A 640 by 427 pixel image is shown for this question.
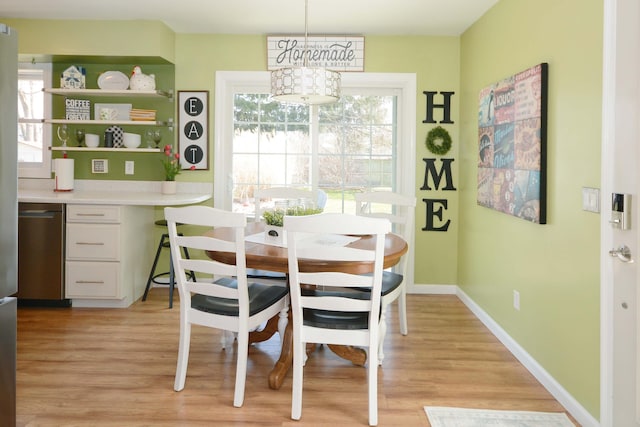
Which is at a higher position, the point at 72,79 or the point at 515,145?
the point at 72,79

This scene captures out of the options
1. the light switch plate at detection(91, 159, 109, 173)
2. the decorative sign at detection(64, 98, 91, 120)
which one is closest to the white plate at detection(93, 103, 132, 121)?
the decorative sign at detection(64, 98, 91, 120)

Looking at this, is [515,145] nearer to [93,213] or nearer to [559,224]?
[559,224]

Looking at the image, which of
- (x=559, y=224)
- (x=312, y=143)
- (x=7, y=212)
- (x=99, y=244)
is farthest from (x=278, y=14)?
(x=7, y=212)

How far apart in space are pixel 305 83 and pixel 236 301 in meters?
1.24

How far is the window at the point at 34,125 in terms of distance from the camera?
522 cm

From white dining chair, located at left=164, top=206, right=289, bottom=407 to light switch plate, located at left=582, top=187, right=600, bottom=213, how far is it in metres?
1.58

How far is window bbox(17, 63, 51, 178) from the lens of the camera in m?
5.22

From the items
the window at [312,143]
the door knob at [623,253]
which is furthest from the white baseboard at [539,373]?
the window at [312,143]

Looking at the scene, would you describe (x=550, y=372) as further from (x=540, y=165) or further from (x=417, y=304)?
(x=417, y=304)

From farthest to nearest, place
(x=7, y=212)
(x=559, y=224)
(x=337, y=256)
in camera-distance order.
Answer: (x=559, y=224)
(x=337, y=256)
(x=7, y=212)

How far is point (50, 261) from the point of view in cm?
454

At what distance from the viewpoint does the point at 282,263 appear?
280cm

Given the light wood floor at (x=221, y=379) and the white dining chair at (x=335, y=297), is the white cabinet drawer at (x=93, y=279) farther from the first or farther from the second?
the white dining chair at (x=335, y=297)

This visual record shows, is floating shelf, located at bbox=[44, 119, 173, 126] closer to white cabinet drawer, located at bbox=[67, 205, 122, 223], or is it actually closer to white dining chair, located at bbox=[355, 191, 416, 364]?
white cabinet drawer, located at bbox=[67, 205, 122, 223]
